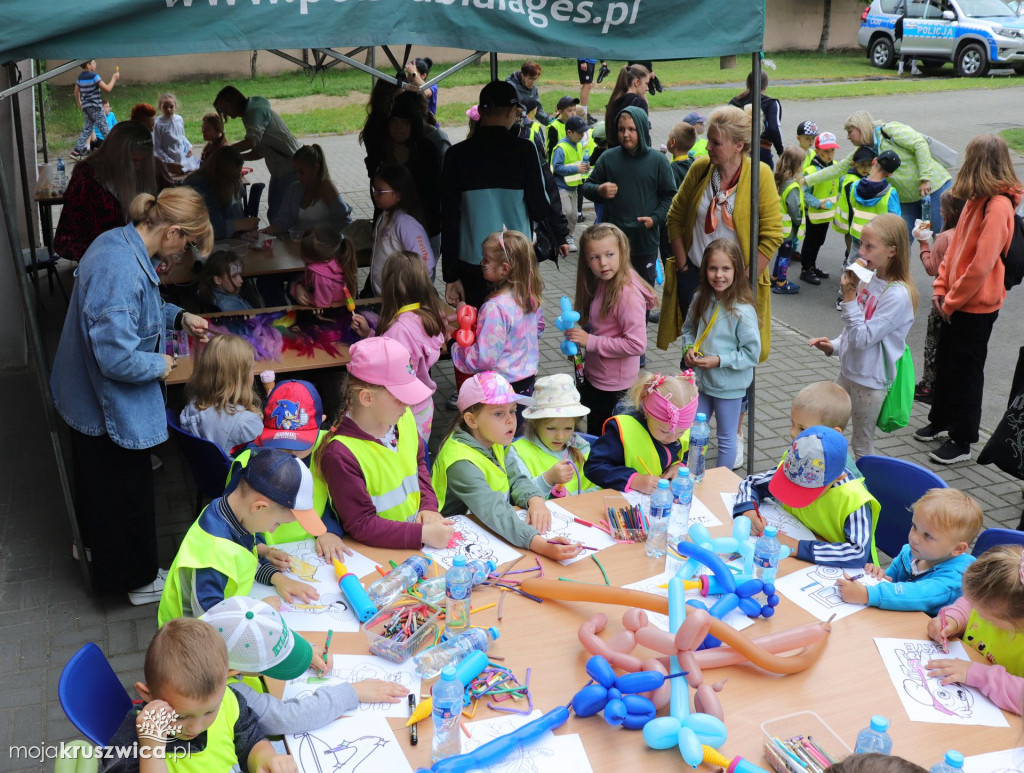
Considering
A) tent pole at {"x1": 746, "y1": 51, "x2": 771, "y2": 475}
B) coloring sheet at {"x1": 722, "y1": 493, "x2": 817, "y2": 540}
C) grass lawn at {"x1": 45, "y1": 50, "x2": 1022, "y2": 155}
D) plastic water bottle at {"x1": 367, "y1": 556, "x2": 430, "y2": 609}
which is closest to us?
plastic water bottle at {"x1": 367, "y1": 556, "x2": 430, "y2": 609}

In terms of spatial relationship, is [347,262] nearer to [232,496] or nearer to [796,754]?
[232,496]

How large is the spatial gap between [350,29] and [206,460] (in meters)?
2.08

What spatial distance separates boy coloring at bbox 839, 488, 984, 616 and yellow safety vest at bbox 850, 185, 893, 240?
212 inches

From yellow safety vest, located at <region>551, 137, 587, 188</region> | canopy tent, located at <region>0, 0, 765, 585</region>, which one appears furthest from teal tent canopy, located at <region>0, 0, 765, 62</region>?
yellow safety vest, located at <region>551, 137, 587, 188</region>

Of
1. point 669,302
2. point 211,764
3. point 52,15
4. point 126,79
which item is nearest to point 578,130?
point 669,302

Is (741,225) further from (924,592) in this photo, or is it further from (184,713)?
(184,713)

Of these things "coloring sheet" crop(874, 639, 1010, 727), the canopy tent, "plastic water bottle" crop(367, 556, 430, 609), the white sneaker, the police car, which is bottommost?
the white sneaker

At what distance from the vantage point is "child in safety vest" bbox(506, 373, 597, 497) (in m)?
3.93

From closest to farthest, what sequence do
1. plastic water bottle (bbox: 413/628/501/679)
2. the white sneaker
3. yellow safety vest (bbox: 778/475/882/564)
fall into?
1. plastic water bottle (bbox: 413/628/501/679)
2. yellow safety vest (bbox: 778/475/882/564)
3. the white sneaker

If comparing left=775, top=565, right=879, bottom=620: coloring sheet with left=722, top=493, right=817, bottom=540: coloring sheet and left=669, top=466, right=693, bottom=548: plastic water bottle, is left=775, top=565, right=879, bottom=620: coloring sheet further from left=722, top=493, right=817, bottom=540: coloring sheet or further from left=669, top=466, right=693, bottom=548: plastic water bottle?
left=669, top=466, right=693, bottom=548: plastic water bottle

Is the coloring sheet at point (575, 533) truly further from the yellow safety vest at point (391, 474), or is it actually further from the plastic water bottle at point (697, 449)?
the plastic water bottle at point (697, 449)

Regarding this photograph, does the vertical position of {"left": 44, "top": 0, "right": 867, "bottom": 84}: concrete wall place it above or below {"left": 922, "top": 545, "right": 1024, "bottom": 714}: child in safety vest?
above

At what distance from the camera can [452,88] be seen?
2064 cm

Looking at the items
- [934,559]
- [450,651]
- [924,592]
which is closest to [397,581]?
[450,651]
